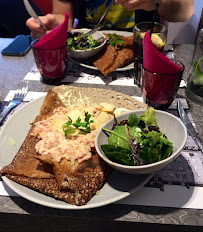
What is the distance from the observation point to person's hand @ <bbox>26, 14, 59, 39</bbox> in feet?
7.44

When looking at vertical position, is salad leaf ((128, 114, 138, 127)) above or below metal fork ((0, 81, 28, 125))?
above

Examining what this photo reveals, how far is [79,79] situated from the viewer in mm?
1944

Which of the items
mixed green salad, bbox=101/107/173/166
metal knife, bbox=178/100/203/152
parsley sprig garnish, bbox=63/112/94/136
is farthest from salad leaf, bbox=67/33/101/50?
mixed green salad, bbox=101/107/173/166

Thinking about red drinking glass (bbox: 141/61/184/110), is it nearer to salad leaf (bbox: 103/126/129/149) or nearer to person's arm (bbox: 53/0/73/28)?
salad leaf (bbox: 103/126/129/149)

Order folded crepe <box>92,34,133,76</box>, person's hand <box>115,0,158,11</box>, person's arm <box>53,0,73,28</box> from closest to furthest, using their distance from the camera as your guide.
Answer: folded crepe <box>92,34,133,76</box>
person's hand <box>115,0,158,11</box>
person's arm <box>53,0,73,28</box>

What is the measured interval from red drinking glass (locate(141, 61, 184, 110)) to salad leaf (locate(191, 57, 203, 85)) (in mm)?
219

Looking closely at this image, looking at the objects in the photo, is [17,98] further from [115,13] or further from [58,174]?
[115,13]

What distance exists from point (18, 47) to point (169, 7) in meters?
1.61

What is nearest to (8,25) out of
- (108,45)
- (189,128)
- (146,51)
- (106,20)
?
(106,20)

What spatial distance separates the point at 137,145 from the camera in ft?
3.11

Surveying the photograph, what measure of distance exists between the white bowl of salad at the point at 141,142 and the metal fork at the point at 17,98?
76cm

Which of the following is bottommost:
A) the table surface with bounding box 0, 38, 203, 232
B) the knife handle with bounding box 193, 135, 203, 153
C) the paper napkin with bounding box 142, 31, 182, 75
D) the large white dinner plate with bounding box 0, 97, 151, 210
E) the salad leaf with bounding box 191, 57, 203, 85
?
the table surface with bounding box 0, 38, 203, 232

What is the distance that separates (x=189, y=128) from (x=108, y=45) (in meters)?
1.08

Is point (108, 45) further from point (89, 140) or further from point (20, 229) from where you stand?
point (20, 229)
